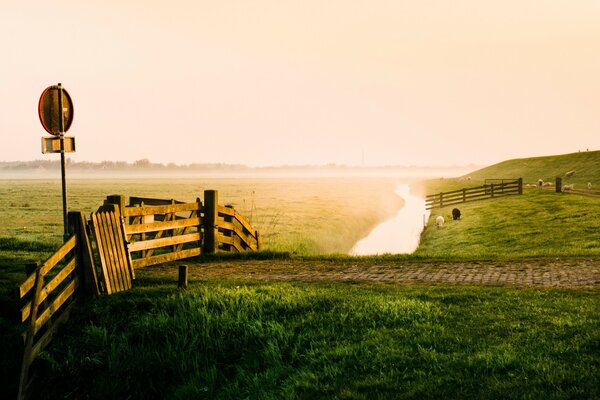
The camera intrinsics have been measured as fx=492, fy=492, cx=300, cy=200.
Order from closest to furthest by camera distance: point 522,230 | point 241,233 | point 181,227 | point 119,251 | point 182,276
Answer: point 182,276 → point 119,251 → point 181,227 → point 241,233 → point 522,230

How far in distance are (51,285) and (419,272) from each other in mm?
9386

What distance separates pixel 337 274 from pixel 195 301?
473 cm

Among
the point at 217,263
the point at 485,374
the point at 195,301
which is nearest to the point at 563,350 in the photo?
the point at 485,374

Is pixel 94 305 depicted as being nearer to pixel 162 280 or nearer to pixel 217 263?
pixel 162 280

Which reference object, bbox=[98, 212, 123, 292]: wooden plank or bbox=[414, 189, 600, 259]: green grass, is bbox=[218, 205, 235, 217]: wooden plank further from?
bbox=[414, 189, 600, 259]: green grass

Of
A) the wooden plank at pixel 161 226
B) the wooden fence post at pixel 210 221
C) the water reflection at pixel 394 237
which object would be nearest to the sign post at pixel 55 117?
the wooden plank at pixel 161 226

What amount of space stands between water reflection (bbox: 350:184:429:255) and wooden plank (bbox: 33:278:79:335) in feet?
69.3

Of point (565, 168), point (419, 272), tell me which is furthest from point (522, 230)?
point (565, 168)

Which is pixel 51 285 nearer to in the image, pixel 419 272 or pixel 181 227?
pixel 181 227

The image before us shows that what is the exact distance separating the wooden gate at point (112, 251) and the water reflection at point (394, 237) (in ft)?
64.4

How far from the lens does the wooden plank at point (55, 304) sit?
9.84 metres

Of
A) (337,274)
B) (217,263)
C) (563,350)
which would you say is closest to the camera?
(563,350)

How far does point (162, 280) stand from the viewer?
1292cm

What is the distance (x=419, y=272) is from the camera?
46.0 feet
